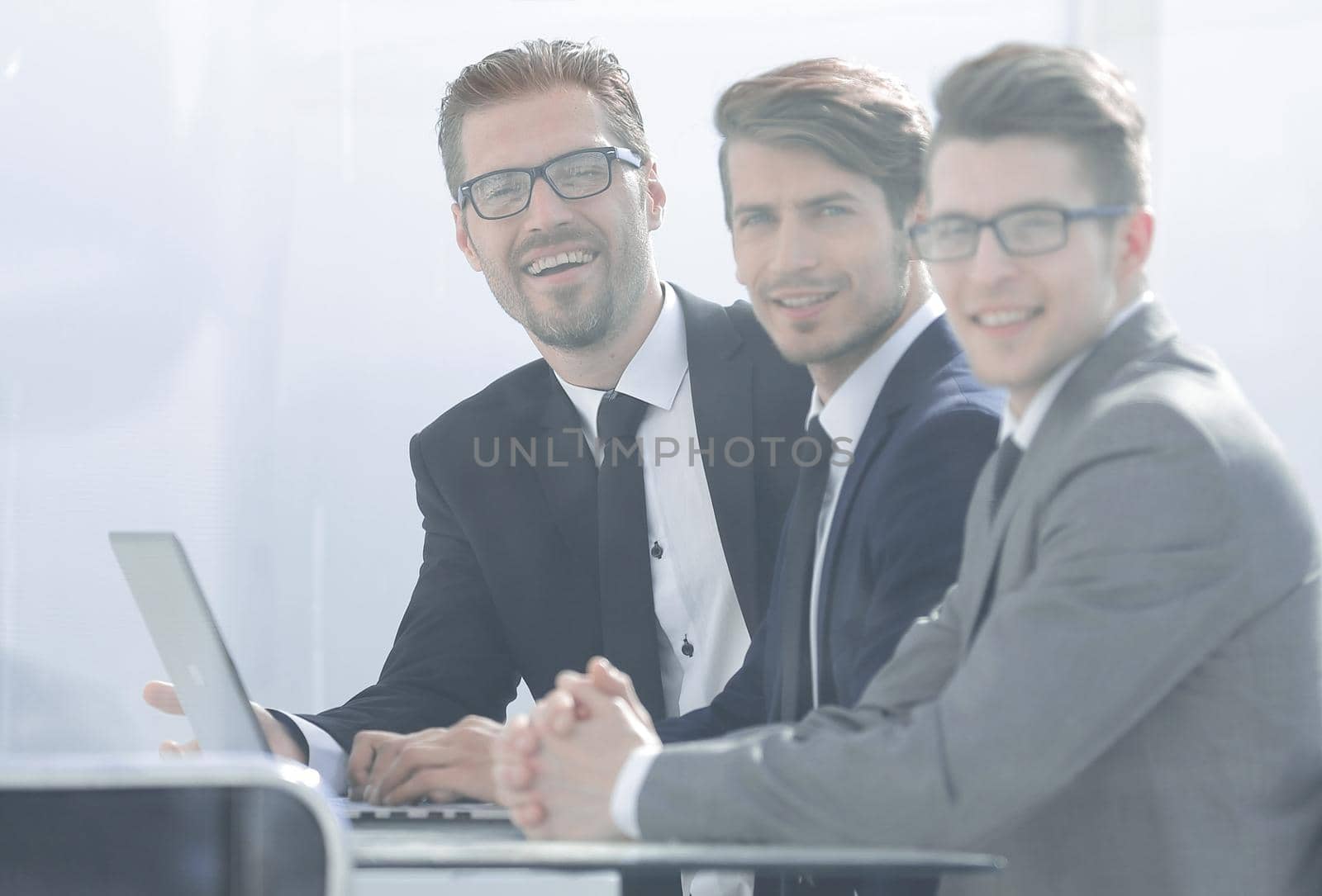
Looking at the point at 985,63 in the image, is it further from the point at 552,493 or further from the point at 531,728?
the point at 552,493

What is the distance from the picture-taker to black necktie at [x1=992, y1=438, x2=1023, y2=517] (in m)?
1.50

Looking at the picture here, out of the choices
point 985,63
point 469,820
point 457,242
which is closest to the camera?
point 985,63

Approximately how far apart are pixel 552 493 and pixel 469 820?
28.0 inches

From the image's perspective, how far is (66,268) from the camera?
7.22 feet

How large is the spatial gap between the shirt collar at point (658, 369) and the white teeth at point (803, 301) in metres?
0.35

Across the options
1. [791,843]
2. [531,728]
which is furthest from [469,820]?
[791,843]

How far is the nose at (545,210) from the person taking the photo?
7.36ft

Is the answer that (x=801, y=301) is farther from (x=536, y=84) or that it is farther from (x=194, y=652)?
(x=194, y=652)

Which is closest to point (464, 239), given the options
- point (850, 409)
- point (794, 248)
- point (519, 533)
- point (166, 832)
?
point (519, 533)

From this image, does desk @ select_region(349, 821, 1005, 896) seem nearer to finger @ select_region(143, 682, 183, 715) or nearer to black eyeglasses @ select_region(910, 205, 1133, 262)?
black eyeglasses @ select_region(910, 205, 1133, 262)

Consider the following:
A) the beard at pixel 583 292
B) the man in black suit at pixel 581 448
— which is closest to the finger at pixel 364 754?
the man in black suit at pixel 581 448

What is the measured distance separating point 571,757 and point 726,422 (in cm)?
92

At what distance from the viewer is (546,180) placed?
7.38ft

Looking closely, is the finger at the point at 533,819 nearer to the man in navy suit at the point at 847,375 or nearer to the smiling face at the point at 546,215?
the man in navy suit at the point at 847,375
